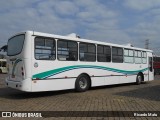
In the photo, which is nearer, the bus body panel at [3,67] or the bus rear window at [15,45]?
the bus rear window at [15,45]

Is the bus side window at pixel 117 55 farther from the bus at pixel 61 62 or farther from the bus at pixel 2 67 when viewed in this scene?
the bus at pixel 2 67

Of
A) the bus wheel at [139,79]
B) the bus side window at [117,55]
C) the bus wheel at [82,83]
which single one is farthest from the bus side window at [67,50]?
the bus wheel at [139,79]

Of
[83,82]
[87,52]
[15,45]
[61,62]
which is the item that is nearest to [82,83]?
[83,82]

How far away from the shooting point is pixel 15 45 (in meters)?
13.2

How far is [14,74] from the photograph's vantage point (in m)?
12.8

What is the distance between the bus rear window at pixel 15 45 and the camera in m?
12.6

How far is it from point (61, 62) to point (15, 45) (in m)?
2.40

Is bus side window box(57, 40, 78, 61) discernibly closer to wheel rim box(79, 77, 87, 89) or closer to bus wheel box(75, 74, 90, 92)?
bus wheel box(75, 74, 90, 92)

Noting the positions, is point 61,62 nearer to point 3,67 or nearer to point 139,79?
point 139,79

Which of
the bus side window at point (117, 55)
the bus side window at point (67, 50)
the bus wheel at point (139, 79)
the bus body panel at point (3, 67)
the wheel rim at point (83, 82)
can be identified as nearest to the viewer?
the bus side window at point (67, 50)

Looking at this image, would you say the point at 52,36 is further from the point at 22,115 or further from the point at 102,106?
the point at 22,115

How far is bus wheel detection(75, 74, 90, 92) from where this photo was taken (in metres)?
14.8

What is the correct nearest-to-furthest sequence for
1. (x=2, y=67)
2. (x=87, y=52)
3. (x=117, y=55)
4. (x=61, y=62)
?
(x=61, y=62) → (x=87, y=52) → (x=117, y=55) → (x=2, y=67)

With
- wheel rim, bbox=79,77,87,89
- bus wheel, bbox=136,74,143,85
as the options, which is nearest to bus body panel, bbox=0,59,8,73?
bus wheel, bbox=136,74,143,85
